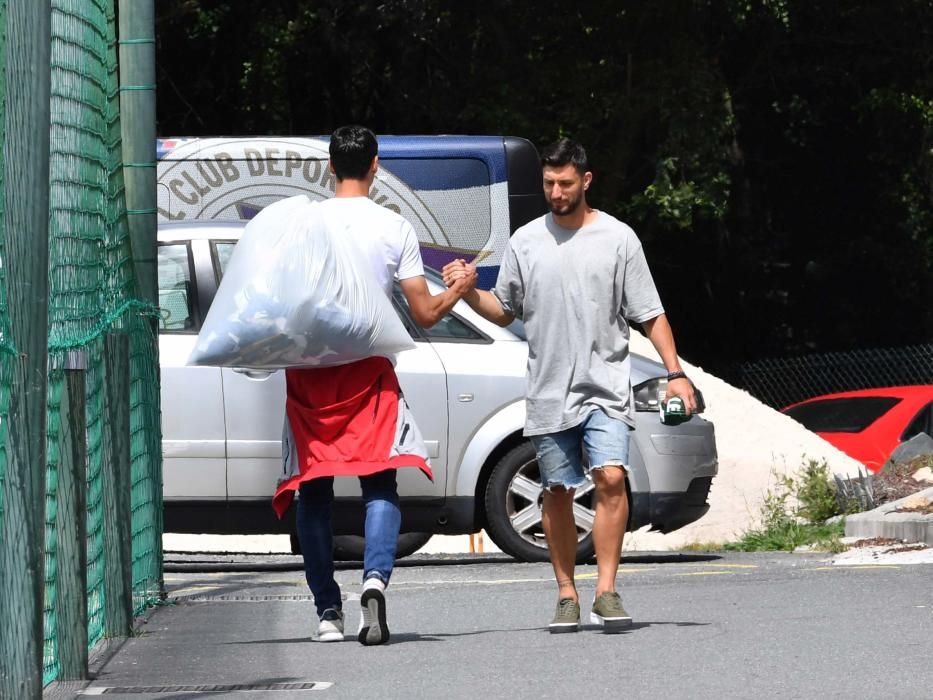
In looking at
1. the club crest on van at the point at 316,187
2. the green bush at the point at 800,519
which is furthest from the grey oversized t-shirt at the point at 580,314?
the club crest on van at the point at 316,187

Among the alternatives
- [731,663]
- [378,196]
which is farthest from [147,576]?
[378,196]

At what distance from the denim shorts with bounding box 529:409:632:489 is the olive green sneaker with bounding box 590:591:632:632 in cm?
44

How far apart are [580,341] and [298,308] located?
1058 mm

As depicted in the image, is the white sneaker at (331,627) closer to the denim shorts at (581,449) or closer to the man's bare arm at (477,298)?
the denim shorts at (581,449)

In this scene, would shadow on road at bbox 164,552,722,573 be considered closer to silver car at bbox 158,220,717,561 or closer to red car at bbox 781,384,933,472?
silver car at bbox 158,220,717,561

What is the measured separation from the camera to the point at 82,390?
19.1ft

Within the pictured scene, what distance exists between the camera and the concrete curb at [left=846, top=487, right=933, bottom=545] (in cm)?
1051

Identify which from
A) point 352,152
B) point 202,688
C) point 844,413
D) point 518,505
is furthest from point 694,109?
point 202,688

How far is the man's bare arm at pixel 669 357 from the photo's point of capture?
261 inches

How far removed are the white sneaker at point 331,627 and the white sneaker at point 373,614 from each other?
11 centimetres

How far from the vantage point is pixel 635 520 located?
10.1 meters

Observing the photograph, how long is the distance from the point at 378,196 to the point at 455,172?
706 millimetres

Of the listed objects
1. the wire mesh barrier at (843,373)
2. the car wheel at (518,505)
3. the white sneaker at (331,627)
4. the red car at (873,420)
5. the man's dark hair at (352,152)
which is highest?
the man's dark hair at (352,152)

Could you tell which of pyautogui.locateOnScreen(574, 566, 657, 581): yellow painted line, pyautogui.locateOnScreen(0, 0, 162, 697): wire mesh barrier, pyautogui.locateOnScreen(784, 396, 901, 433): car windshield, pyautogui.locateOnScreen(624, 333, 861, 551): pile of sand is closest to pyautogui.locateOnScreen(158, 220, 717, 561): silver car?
pyautogui.locateOnScreen(574, 566, 657, 581): yellow painted line
